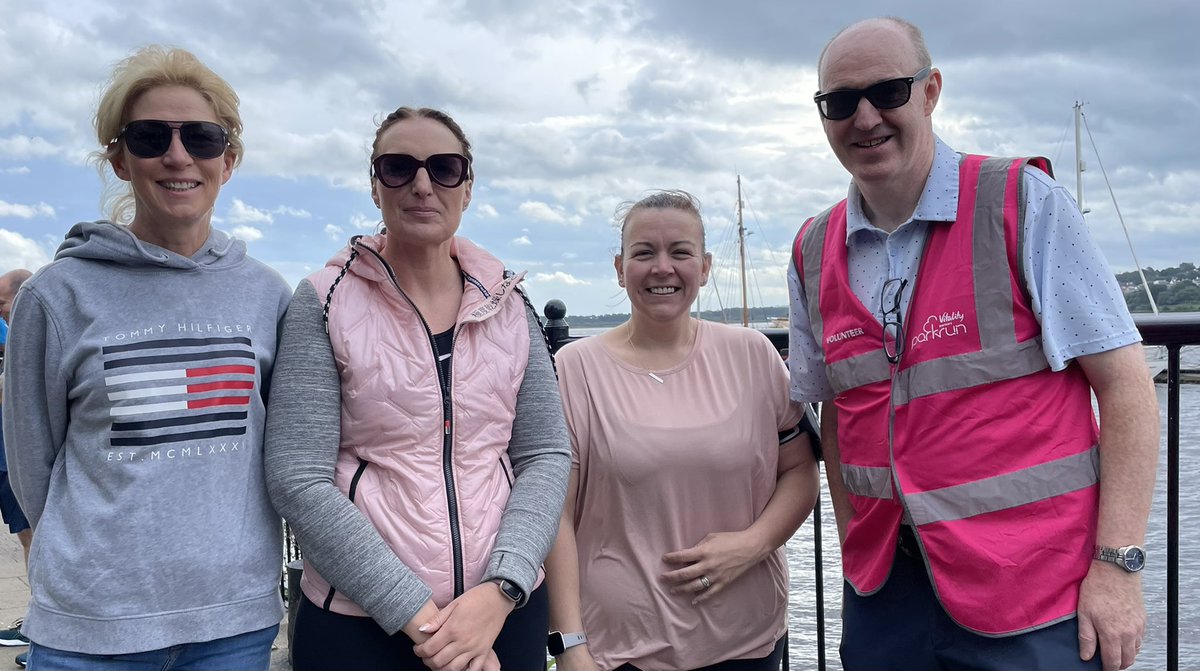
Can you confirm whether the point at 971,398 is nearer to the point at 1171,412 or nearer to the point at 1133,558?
the point at 1133,558

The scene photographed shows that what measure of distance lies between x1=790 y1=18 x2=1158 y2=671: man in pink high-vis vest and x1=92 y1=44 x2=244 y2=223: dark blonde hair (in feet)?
4.84

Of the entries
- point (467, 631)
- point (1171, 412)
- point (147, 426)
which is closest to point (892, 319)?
point (1171, 412)

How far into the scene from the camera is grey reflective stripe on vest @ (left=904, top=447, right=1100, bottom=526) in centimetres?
189

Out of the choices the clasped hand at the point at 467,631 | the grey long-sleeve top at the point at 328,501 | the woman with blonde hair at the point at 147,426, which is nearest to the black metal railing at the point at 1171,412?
the grey long-sleeve top at the point at 328,501

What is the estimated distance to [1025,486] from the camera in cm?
190

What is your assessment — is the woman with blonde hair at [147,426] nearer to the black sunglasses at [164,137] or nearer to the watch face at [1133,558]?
the black sunglasses at [164,137]

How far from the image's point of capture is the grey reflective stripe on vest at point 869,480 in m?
2.07

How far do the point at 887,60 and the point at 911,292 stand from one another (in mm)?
564

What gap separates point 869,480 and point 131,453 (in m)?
1.68

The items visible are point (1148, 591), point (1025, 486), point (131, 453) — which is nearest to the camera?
point (131, 453)

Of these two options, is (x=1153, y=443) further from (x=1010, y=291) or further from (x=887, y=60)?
(x=887, y=60)

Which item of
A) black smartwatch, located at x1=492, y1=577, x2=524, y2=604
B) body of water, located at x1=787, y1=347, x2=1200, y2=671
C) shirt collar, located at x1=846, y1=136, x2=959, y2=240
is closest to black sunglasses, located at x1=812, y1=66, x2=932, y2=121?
shirt collar, located at x1=846, y1=136, x2=959, y2=240

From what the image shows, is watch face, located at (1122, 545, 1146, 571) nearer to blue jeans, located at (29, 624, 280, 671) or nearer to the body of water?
blue jeans, located at (29, 624, 280, 671)

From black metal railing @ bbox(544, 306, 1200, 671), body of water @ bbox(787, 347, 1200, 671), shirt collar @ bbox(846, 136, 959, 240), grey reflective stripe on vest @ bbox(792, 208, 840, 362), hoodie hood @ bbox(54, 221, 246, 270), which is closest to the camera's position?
hoodie hood @ bbox(54, 221, 246, 270)
